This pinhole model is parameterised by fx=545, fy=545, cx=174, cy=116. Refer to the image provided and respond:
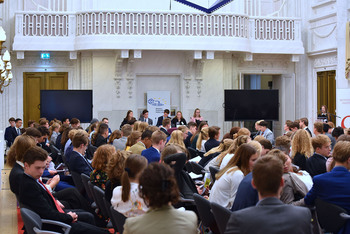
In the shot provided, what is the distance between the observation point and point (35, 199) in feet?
15.7

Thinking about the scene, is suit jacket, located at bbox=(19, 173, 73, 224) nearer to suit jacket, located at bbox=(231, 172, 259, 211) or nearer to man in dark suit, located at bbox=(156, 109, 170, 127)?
suit jacket, located at bbox=(231, 172, 259, 211)

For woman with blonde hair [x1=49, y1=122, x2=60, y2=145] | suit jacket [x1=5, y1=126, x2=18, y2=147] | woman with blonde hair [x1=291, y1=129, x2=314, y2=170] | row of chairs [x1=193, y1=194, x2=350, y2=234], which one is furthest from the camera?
suit jacket [x1=5, y1=126, x2=18, y2=147]

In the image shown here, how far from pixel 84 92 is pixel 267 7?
299 inches

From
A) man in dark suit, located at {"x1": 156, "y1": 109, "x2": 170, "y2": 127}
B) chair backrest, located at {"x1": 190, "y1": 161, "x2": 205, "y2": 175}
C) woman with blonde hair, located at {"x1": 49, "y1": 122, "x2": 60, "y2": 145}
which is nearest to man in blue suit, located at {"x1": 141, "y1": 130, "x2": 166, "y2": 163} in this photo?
chair backrest, located at {"x1": 190, "y1": 161, "x2": 205, "y2": 175}

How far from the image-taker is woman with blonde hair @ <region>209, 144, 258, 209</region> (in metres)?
A: 4.77

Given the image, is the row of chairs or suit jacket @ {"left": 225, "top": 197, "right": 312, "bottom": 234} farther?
the row of chairs

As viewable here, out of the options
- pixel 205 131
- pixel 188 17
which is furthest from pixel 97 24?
pixel 205 131

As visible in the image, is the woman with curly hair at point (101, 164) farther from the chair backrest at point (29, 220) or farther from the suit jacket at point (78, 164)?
the chair backrest at point (29, 220)

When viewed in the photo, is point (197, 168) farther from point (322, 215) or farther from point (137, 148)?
point (322, 215)

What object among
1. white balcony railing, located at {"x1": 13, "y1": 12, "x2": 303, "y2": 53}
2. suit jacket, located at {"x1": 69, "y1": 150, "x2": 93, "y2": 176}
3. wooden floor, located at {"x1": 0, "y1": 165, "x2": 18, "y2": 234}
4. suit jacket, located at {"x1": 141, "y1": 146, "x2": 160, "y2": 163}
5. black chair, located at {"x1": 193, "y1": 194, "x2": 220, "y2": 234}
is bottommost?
wooden floor, located at {"x1": 0, "y1": 165, "x2": 18, "y2": 234}

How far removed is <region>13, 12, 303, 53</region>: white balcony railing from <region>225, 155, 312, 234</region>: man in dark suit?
14217mm

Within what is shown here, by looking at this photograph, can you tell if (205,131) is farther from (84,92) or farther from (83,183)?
(84,92)

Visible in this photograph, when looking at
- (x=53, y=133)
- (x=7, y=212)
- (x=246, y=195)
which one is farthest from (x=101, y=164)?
(x=53, y=133)

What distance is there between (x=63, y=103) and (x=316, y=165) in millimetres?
11658
